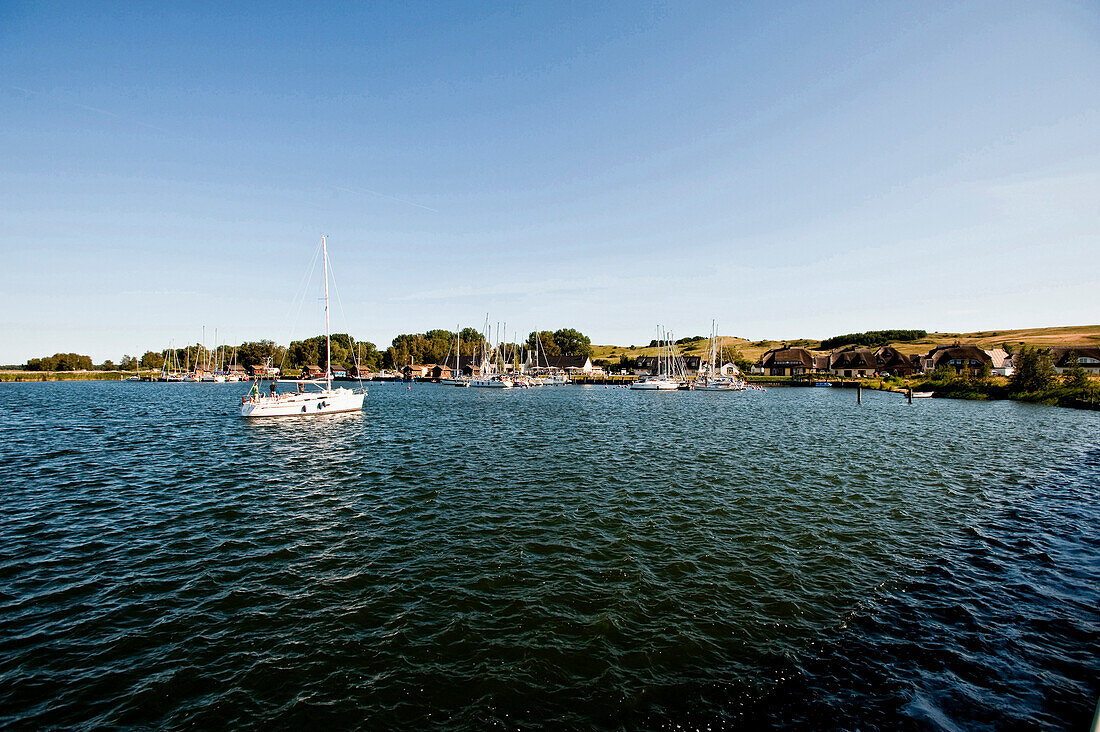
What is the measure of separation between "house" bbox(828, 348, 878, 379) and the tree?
60.9 meters

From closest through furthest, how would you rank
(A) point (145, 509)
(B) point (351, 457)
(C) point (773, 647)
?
1. (C) point (773, 647)
2. (A) point (145, 509)
3. (B) point (351, 457)

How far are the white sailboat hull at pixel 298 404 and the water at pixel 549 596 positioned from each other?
2442cm

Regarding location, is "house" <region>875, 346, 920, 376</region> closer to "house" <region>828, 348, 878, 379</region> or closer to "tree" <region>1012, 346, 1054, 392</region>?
"house" <region>828, 348, 878, 379</region>

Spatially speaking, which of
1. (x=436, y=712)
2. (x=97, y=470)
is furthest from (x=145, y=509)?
(x=436, y=712)

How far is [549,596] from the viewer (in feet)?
40.5

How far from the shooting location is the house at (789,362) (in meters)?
160

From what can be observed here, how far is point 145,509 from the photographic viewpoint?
1973 centimetres

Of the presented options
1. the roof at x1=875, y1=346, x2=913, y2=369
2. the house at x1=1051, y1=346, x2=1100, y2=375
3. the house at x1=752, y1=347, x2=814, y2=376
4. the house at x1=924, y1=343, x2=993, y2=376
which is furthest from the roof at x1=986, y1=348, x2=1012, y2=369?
the house at x1=752, y1=347, x2=814, y2=376

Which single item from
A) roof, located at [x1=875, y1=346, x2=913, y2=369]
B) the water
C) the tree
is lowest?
the water

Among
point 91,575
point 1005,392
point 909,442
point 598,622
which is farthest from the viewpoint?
point 1005,392

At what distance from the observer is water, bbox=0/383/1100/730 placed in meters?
8.48

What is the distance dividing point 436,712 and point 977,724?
926 cm

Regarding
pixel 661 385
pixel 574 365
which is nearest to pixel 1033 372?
pixel 661 385

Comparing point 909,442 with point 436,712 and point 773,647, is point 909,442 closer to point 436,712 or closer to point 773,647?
point 773,647
